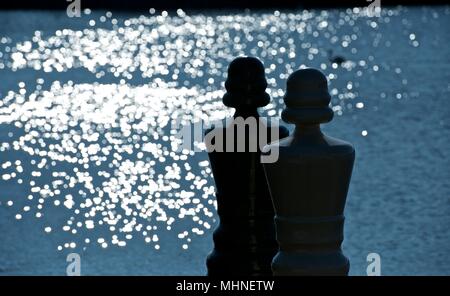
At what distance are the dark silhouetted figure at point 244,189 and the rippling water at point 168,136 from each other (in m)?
19.8

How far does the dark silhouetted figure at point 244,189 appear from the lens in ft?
22.2

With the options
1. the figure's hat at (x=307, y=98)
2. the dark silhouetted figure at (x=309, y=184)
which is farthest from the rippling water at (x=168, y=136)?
the figure's hat at (x=307, y=98)

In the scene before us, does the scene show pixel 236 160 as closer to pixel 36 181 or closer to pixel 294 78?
pixel 294 78

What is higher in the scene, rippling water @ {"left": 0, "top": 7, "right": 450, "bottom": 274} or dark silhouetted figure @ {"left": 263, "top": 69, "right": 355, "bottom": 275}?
dark silhouetted figure @ {"left": 263, "top": 69, "right": 355, "bottom": 275}

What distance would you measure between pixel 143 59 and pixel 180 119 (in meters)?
30.6

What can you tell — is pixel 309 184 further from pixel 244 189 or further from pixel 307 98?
pixel 244 189

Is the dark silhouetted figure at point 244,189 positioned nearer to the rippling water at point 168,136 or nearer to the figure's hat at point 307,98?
the figure's hat at point 307,98

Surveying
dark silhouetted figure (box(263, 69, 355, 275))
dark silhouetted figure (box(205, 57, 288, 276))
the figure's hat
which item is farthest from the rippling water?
the figure's hat

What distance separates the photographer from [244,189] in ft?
22.4

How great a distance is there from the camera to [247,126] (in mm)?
6703

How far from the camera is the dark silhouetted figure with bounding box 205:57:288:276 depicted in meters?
6.76

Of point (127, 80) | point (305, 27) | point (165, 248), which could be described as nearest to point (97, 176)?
point (165, 248)

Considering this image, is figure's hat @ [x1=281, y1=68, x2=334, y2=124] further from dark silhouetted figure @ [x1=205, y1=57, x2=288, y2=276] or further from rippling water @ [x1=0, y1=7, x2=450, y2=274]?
rippling water @ [x1=0, y1=7, x2=450, y2=274]

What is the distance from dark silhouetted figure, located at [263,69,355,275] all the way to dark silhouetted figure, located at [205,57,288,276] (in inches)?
26.1
